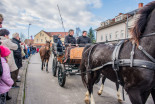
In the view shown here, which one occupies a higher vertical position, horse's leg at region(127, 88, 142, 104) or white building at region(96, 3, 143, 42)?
white building at region(96, 3, 143, 42)

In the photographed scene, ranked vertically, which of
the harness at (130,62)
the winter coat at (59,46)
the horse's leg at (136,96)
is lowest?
the horse's leg at (136,96)

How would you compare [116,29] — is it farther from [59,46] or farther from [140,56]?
[140,56]

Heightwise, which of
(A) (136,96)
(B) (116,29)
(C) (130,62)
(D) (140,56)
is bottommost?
(A) (136,96)

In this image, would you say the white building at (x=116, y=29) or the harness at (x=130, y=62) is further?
the white building at (x=116, y=29)

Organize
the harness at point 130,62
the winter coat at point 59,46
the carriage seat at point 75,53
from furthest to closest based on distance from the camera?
the winter coat at point 59,46 → the carriage seat at point 75,53 → the harness at point 130,62

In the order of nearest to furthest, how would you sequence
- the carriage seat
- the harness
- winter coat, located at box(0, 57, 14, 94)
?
the harness
winter coat, located at box(0, 57, 14, 94)
the carriage seat

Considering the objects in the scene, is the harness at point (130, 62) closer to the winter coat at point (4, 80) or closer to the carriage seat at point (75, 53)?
the winter coat at point (4, 80)

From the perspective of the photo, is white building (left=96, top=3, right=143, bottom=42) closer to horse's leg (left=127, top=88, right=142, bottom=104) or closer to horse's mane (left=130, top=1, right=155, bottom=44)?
horse's mane (left=130, top=1, right=155, bottom=44)

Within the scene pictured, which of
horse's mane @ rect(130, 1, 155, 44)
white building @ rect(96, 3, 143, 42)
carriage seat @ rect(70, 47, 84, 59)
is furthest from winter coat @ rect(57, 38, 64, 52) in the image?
white building @ rect(96, 3, 143, 42)

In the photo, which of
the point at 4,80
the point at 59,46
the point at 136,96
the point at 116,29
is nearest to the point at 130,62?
the point at 136,96

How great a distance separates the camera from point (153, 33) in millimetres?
2018

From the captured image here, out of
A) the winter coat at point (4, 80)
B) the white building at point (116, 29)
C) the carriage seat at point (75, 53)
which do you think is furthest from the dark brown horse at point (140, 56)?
the white building at point (116, 29)

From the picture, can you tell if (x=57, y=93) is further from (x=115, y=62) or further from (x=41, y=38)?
(x=41, y=38)

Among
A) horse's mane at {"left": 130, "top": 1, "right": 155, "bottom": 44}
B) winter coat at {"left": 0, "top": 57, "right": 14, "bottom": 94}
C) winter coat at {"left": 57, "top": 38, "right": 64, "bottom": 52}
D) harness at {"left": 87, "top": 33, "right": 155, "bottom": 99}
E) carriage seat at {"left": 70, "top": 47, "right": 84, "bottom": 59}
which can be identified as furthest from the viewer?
winter coat at {"left": 57, "top": 38, "right": 64, "bottom": 52}
